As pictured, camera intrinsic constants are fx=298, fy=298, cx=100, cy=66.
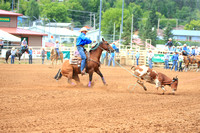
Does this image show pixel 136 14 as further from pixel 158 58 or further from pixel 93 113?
pixel 93 113

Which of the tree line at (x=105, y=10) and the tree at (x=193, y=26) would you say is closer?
the tree line at (x=105, y=10)

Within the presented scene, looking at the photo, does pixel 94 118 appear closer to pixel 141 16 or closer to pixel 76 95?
pixel 76 95

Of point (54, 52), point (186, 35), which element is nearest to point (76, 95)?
point (54, 52)

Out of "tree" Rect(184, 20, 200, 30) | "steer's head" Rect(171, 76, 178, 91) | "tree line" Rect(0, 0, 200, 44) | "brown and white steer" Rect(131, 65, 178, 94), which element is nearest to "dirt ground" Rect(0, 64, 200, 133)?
"steer's head" Rect(171, 76, 178, 91)

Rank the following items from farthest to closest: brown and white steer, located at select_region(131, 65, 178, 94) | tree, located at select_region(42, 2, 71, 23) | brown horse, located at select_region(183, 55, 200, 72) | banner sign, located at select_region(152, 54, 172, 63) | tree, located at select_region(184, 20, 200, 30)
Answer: tree, located at select_region(184, 20, 200, 30) → tree, located at select_region(42, 2, 71, 23) → banner sign, located at select_region(152, 54, 172, 63) → brown horse, located at select_region(183, 55, 200, 72) → brown and white steer, located at select_region(131, 65, 178, 94)

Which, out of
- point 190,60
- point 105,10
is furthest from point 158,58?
point 105,10

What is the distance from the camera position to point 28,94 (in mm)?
10125

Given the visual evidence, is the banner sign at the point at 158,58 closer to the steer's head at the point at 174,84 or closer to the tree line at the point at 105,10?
the steer's head at the point at 174,84

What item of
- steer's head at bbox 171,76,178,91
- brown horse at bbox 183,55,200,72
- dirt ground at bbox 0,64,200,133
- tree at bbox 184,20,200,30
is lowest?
dirt ground at bbox 0,64,200,133

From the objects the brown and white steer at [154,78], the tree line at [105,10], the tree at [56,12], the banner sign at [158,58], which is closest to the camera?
the brown and white steer at [154,78]

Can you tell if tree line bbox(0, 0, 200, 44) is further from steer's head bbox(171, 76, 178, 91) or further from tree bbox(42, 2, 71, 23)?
steer's head bbox(171, 76, 178, 91)

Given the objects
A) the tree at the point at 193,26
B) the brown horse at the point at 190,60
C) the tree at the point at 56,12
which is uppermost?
the tree at the point at 56,12

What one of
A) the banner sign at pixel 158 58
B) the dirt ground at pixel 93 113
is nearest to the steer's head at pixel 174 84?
the dirt ground at pixel 93 113

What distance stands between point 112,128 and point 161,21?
332 feet
